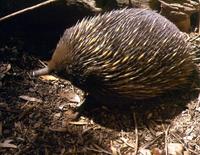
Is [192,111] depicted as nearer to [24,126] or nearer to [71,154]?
[71,154]

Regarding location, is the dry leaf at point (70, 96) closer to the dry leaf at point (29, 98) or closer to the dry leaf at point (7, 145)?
the dry leaf at point (29, 98)

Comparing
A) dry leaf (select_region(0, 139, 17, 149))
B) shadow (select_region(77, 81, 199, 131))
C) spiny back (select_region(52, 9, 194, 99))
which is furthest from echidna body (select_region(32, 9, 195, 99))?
dry leaf (select_region(0, 139, 17, 149))

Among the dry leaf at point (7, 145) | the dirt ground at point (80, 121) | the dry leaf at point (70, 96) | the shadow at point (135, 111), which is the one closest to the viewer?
the dry leaf at point (7, 145)

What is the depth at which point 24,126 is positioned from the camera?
3508mm

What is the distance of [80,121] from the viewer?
3.66 m

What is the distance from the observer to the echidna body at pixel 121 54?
3469 millimetres

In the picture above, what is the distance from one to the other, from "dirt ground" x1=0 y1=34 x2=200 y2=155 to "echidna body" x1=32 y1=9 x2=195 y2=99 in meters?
0.22

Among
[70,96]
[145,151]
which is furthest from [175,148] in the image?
[70,96]

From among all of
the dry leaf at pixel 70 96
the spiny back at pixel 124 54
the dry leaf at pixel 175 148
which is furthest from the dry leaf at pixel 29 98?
the dry leaf at pixel 175 148

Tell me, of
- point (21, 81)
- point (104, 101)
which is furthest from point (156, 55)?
point (21, 81)

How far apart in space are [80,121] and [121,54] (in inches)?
27.9

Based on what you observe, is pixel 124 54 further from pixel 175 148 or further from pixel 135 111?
pixel 175 148

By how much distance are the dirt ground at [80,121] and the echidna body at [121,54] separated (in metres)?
0.22

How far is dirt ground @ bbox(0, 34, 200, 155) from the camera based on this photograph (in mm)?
3424
